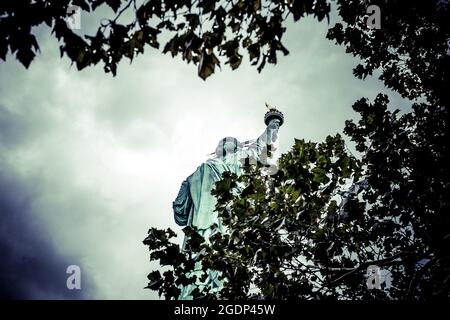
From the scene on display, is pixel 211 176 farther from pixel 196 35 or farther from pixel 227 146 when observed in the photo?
pixel 196 35

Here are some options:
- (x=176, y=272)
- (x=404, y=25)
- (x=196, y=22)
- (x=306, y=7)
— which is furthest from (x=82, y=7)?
(x=404, y=25)

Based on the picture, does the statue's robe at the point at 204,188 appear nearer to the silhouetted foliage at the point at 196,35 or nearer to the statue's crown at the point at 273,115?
the statue's crown at the point at 273,115

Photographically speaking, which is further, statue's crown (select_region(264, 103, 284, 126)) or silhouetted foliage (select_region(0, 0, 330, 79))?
statue's crown (select_region(264, 103, 284, 126))

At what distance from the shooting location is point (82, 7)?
3.36 meters

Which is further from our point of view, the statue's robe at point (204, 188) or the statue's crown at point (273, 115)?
the statue's crown at point (273, 115)

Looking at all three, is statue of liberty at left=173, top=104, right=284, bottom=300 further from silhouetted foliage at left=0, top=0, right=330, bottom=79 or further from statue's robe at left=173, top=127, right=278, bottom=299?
silhouetted foliage at left=0, top=0, right=330, bottom=79

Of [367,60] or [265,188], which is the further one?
[367,60]

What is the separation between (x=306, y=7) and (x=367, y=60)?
16.0 ft

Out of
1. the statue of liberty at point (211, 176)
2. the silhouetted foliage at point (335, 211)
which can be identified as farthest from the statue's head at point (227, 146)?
the silhouetted foliage at point (335, 211)

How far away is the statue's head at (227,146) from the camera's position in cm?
1903

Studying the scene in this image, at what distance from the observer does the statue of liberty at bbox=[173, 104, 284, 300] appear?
1641 centimetres

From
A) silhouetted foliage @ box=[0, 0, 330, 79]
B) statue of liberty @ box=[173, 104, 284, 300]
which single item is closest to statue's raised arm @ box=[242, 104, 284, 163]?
statue of liberty @ box=[173, 104, 284, 300]

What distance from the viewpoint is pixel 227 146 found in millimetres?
19156
